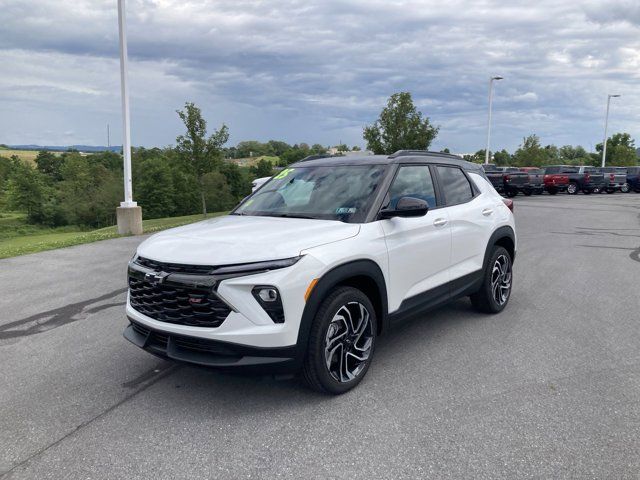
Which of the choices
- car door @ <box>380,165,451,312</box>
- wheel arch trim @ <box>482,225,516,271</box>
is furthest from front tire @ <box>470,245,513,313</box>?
car door @ <box>380,165,451,312</box>

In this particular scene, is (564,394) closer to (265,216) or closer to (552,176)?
(265,216)

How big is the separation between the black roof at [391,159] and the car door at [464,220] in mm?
103

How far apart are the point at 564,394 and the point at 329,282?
192 centimetres

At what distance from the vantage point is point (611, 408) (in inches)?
134

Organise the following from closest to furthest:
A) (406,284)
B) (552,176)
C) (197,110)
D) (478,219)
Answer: (406,284), (478,219), (197,110), (552,176)

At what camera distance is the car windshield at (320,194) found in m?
4.02

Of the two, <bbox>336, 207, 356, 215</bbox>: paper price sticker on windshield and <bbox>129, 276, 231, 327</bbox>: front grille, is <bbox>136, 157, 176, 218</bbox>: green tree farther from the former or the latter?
<bbox>129, 276, 231, 327</bbox>: front grille

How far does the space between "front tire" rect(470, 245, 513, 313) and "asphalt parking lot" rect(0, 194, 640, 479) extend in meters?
0.14

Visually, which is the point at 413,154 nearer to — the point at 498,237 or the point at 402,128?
the point at 498,237

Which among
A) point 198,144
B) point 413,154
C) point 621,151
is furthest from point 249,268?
point 621,151

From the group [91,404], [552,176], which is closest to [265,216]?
[91,404]

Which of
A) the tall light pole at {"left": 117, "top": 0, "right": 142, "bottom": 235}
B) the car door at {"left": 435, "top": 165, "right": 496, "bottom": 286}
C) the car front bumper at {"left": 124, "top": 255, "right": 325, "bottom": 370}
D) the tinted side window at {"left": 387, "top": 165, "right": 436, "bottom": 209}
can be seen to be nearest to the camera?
the car front bumper at {"left": 124, "top": 255, "right": 325, "bottom": 370}

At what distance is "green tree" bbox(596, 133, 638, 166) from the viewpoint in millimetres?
61375

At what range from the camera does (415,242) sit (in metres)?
4.19
